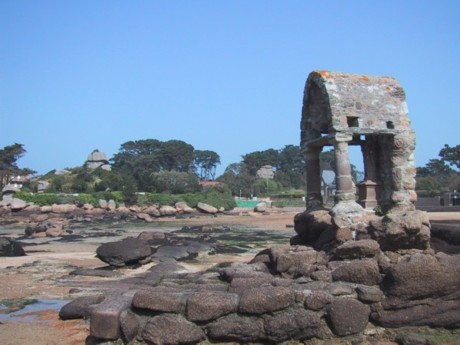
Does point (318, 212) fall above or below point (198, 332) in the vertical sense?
above

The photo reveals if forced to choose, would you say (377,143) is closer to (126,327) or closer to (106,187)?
(126,327)

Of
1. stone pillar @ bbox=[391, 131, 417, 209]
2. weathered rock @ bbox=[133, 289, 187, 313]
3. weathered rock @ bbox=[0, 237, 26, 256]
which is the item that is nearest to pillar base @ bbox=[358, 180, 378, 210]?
stone pillar @ bbox=[391, 131, 417, 209]

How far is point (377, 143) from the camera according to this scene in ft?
40.1

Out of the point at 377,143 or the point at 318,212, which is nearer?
the point at 318,212

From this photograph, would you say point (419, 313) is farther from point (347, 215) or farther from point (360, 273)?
point (347, 215)

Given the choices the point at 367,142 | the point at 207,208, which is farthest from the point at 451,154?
the point at 367,142

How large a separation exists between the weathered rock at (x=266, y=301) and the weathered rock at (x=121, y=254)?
27.4 feet

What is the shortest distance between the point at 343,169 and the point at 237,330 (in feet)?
20.5

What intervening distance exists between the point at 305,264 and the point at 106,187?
63.2 meters

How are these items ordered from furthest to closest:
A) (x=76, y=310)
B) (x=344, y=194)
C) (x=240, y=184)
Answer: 1. (x=240, y=184)
2. (x=344, y=194)
3. (x=76, y=310)

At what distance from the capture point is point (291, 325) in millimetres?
5875

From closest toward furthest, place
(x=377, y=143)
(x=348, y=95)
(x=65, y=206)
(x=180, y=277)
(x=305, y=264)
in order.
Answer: (x=305, y=264), (x=180, y=277), (x=348, y=95), (x=377, y=143), (x=65, y=206)

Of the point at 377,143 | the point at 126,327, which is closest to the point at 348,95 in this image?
the point at 377,143

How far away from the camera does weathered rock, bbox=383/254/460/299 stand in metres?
6.11
